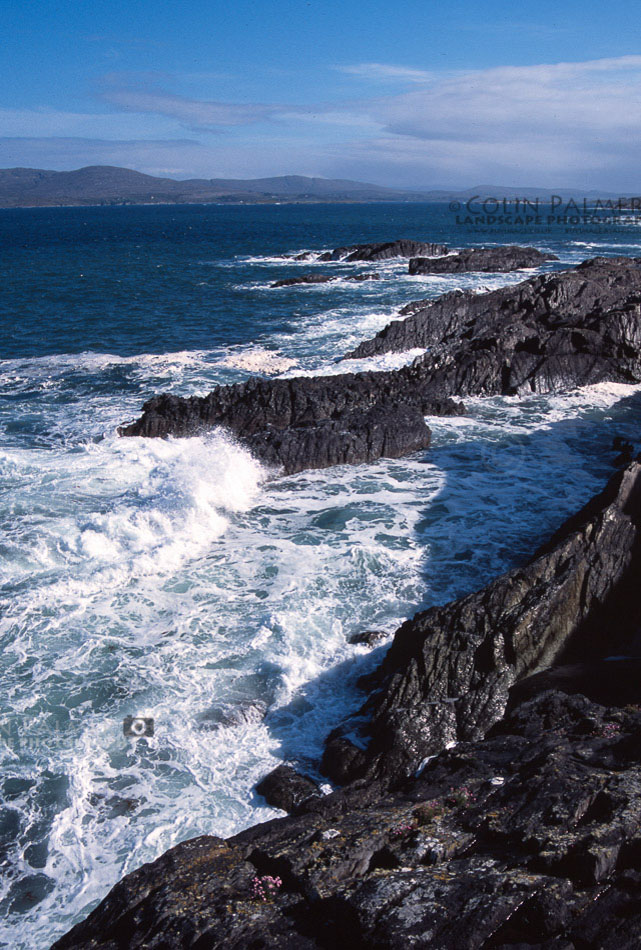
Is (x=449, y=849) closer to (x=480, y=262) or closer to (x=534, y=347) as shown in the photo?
(x=534, y=347)

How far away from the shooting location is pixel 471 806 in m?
5.78

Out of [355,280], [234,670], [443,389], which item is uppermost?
[355,280]

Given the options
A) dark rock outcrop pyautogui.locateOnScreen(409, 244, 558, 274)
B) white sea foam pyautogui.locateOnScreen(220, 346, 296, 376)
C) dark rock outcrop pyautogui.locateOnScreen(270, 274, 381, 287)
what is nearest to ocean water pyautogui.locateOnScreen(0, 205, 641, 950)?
white sea foam pyautogui.locateOnScreen(220, 346, 296, 376)

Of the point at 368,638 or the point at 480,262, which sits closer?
the point at 368,638

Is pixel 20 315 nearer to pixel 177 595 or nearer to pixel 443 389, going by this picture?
pixel 443 389

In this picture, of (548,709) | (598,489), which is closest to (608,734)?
(548,709)

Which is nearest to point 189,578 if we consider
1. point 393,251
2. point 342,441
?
point 342,441

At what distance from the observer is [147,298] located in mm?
41719

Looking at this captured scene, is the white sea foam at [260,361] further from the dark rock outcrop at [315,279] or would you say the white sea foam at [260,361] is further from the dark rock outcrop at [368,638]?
the dark rock outcrop at [315,279]

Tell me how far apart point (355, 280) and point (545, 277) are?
20.7 m

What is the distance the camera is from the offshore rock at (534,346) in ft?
74.5

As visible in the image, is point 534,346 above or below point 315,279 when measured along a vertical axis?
below

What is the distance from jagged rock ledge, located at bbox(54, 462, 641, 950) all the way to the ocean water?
1.29 metres

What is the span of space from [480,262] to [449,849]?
51.9m
